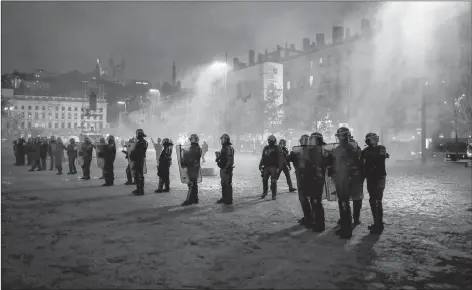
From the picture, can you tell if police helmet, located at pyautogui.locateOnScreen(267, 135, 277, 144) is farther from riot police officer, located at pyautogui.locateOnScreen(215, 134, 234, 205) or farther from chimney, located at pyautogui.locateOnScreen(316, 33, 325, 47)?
chimney, located at pyautogui.locateOnScreen(316, 33, 325, 47)

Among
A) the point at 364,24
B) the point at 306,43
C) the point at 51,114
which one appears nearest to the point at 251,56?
the point at 306,43

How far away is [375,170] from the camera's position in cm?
680

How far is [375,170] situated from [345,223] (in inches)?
45.3

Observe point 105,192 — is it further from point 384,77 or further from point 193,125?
point 193,125

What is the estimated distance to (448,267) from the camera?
496 centimetres

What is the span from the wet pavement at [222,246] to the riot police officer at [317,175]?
278mm

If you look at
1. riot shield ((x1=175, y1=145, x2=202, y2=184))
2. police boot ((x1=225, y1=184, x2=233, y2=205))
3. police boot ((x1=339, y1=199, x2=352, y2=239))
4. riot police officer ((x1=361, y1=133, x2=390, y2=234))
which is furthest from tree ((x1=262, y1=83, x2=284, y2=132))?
police boot ((x1=339, y1=199, x2=352, y2=239))

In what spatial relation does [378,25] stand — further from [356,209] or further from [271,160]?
[356,209]

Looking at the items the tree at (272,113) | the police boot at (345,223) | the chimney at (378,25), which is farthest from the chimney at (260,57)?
the police boot at (345,223)

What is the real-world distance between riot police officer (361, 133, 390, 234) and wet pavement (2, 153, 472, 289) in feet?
1.14

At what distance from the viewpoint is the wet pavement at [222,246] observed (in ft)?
14.8

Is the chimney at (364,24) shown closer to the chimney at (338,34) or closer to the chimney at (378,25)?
the chimney at (378,25)

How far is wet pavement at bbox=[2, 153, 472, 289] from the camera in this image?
14.8 feet

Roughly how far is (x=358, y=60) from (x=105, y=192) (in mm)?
48750
